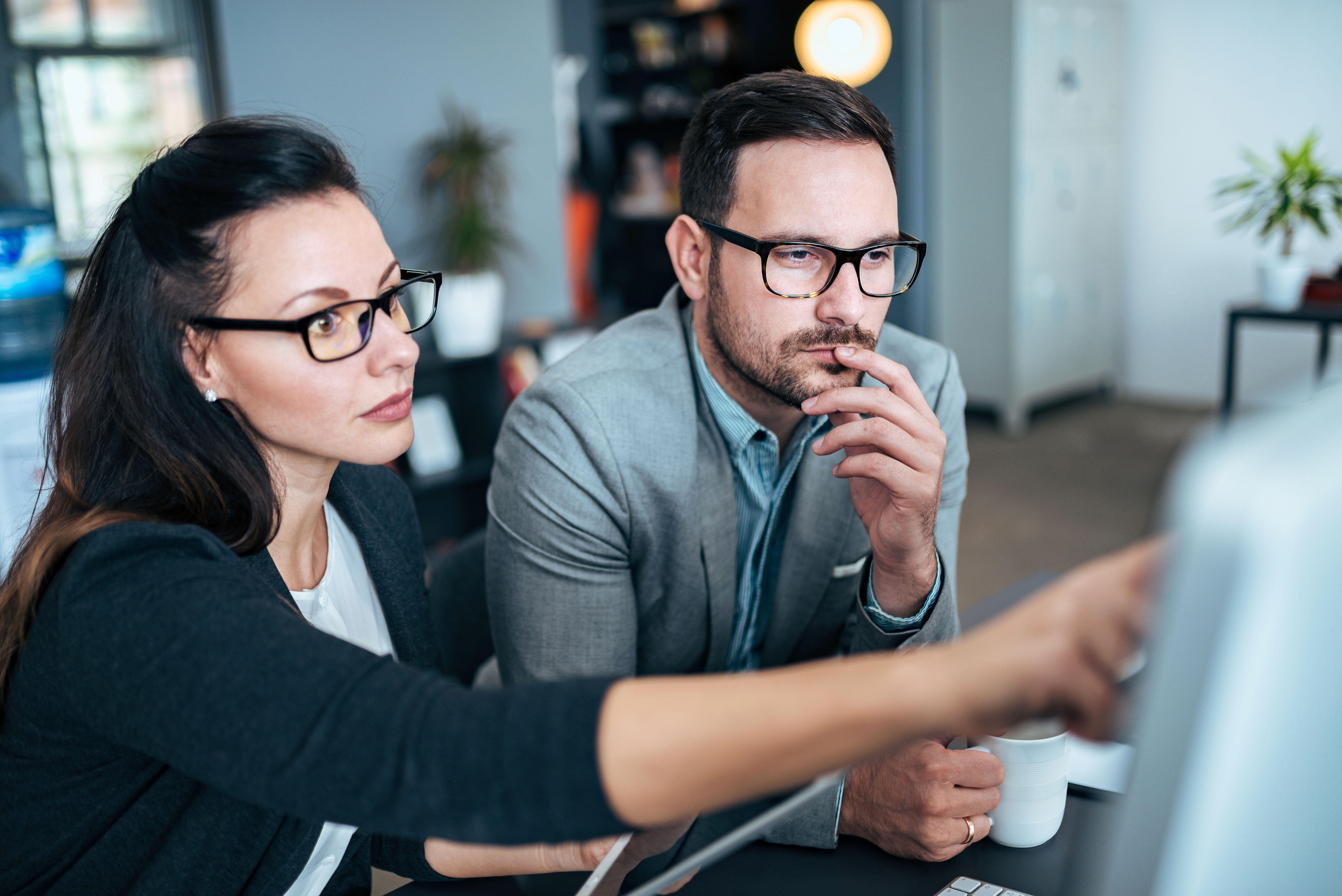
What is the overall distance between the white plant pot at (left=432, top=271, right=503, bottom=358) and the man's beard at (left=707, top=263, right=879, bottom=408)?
238 cm

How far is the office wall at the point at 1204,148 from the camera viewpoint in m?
5.27

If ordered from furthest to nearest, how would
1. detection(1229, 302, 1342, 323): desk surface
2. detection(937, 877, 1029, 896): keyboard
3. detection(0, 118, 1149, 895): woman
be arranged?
detection(1229, 302, 1342, 323): desk surface < detection(937, 877, 1029, 896): keyboard < detection(0, 118, 1149, 895): woman

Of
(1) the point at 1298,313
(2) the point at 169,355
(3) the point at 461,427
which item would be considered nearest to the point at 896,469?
(2) the point at 169,355

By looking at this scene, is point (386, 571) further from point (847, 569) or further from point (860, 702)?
point (860, 702)

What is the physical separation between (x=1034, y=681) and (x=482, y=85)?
13.4ft

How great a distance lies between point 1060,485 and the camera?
4.64 m

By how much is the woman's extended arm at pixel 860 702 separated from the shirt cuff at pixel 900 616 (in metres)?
0.70

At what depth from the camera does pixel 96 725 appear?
792 millimetres

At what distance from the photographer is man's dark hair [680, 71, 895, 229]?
1368 millimetres

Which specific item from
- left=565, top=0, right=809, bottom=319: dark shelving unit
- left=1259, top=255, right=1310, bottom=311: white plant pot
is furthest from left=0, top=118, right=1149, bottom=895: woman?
left=565, top=0, right=809, bottom=319: dark shelving unit

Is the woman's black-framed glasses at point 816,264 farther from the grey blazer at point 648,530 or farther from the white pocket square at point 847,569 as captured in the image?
the white pocket square at point 847,569

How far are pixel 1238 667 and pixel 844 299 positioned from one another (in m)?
1.00

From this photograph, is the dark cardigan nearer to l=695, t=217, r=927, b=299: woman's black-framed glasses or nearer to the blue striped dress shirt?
the blue striped dress shirt

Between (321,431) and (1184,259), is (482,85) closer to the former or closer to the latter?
(321,431)
